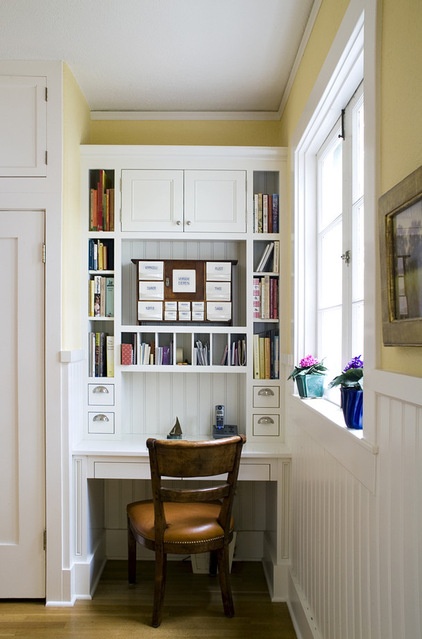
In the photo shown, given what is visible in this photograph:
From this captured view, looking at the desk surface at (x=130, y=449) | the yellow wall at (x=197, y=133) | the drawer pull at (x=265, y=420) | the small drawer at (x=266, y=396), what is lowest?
the desk surface at (x=130, y=449)

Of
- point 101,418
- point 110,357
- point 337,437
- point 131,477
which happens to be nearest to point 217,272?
point 110,357

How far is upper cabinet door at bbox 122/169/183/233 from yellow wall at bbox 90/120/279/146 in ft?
1.21

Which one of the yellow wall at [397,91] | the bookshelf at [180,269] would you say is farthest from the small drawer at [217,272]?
the yellow wall at [397,91]

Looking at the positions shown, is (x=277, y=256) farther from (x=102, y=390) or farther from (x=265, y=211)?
(x=102, y=390)

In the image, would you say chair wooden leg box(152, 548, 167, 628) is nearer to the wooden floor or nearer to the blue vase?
the wooden floor

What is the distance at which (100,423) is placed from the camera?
2.82 m

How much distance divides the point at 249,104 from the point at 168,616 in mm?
2800

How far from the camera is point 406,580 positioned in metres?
1.07

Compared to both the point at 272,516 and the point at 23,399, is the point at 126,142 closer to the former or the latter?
the point at 23,399

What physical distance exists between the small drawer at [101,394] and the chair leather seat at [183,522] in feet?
1.91

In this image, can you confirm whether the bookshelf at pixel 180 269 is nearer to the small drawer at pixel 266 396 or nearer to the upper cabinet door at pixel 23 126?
the small drawer at pixel 266 396

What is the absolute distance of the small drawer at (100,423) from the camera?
282 cm

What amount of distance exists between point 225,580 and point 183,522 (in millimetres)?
334

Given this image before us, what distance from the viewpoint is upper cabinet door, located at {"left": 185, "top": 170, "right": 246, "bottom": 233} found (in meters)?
2.81
